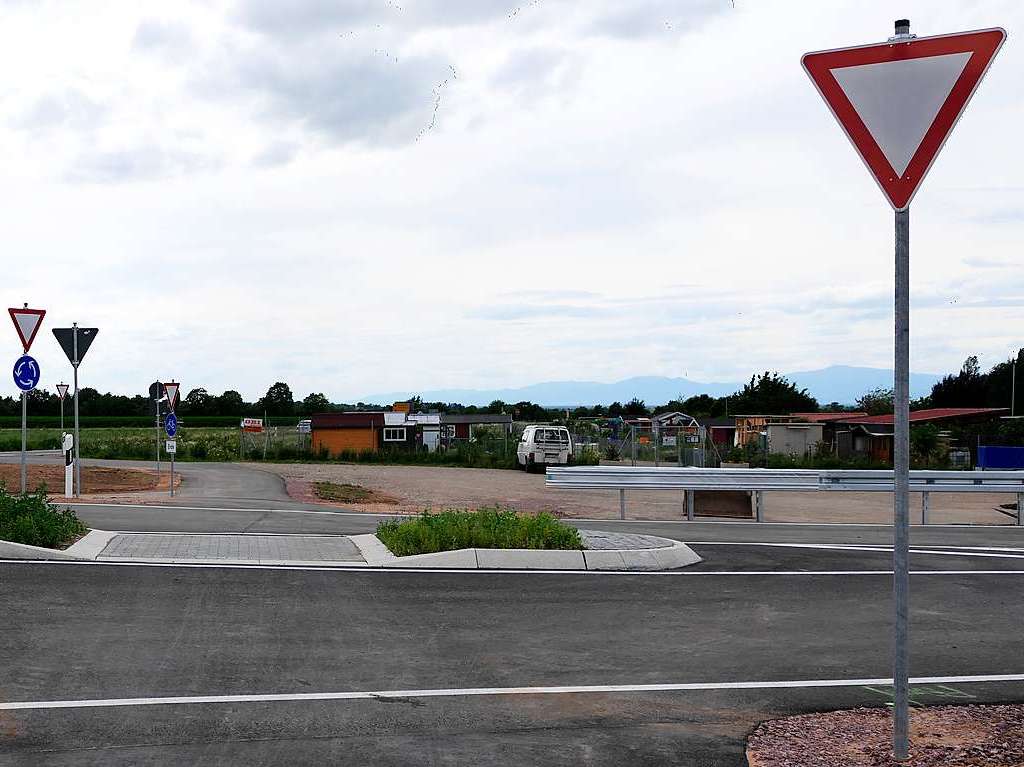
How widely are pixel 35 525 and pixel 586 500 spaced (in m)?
17.4

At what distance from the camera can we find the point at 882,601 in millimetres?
10492

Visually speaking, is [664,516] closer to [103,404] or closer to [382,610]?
[382,610]

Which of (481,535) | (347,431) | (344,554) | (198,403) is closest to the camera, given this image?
(481,535)

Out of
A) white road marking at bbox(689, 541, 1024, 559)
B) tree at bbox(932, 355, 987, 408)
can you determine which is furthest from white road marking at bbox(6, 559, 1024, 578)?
tree at bbox(932, 355, 987, 408)

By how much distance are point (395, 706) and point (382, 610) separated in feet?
9.61

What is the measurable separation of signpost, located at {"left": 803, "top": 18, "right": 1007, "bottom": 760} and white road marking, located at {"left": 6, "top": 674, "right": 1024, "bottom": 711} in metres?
2.06

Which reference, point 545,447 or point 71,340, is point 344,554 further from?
point 545,447

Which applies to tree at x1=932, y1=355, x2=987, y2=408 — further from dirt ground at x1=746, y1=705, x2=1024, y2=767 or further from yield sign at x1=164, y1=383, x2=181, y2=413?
dirt ground at x1=746, y1=705, x2=1024, y2=767

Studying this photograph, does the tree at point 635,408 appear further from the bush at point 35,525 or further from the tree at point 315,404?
the bush at point 35,525

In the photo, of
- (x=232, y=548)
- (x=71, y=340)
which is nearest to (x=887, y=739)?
(x=232, y=548)

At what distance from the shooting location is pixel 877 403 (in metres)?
90.3

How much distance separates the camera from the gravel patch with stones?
13.0 m

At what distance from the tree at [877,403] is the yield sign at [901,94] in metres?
79.2

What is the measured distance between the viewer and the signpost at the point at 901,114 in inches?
201
